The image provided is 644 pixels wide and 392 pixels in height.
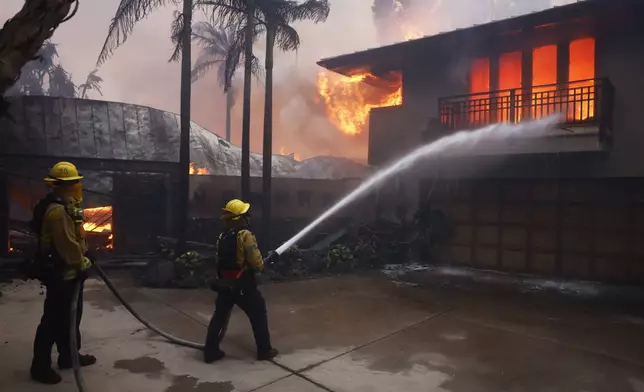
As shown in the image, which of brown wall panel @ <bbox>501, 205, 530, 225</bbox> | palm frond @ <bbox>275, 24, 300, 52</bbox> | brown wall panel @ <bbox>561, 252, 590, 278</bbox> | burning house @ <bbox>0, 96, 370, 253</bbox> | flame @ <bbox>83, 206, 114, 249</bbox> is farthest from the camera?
flame @ <bbox>83, 206, 114, 249</bbox>

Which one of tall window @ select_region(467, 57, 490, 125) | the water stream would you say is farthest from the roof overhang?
the water stream

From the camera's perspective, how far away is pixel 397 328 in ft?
20.8

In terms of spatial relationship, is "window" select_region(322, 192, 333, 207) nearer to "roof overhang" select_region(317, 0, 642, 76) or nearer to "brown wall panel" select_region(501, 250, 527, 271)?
"roof overhang" select_region(317, 0, 642, 76)

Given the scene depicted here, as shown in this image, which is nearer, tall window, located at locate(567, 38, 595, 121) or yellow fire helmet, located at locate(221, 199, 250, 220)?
yellow fire helmet, located at locate(221, 199, 250, 220)

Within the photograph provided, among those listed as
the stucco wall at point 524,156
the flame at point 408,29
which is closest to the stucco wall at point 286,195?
the stucco wall at point 524,156

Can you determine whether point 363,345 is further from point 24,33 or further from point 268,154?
point 268,154

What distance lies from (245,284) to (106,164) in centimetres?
941

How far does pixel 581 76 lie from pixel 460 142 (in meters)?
3.24

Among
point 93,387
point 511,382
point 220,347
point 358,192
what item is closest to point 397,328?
point 511,382

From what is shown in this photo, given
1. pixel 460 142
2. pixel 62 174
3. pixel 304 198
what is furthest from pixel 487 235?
pixel 62 174

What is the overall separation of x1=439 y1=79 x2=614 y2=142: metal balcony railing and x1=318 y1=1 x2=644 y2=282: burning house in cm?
4

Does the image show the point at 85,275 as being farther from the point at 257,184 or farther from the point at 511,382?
the point at 257,184

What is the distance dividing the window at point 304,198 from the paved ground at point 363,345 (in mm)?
6735

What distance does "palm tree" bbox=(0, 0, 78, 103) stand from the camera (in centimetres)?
380
